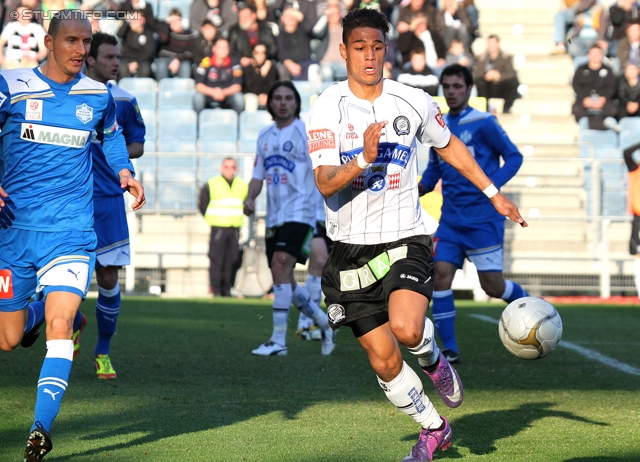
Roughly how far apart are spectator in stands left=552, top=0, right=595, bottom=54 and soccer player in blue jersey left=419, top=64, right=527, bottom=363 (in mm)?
14649

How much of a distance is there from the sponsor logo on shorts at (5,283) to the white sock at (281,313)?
4.27 metres

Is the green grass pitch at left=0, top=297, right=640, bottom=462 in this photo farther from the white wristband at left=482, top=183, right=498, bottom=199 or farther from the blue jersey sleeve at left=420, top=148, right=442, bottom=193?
the blue jersey sleeve at left=420, top=148, right=442, bottom=193

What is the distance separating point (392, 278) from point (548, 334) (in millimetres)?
1360

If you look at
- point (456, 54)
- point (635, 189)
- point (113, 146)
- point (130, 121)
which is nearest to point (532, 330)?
point (113, 146)

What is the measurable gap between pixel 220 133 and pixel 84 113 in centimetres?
1390

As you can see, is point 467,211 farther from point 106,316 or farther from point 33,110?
point 33,110

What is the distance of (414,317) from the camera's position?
4.74 m

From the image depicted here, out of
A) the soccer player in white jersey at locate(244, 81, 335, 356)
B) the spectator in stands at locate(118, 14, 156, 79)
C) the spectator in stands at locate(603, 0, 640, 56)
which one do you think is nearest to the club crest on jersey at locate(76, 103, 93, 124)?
the soccer player in white jersey at locate(244, 81, 335, 356)

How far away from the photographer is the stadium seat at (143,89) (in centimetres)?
1981

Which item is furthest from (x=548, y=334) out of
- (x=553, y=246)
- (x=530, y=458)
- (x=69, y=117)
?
(x=553, y=246)

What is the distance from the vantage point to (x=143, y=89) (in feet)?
65.3

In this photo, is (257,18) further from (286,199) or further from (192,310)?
(286,199)

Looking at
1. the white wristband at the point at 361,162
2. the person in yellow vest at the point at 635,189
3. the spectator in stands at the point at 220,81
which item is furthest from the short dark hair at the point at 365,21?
the spectator in stands at the point at 220,81

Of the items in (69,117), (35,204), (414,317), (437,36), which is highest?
(437,36)
